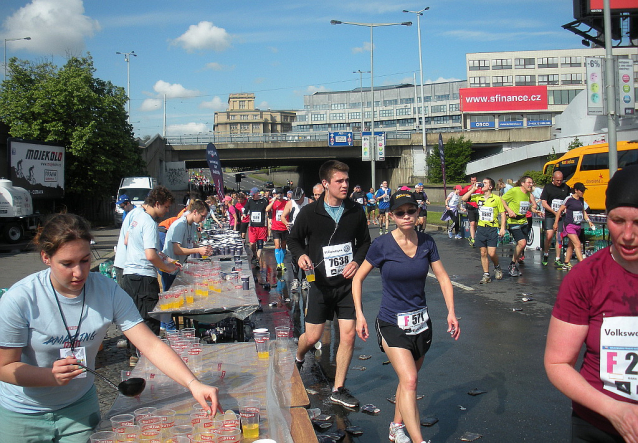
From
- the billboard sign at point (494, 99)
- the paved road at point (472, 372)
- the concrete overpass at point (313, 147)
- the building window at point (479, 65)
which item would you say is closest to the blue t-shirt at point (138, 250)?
the paved road at point (472, 372)

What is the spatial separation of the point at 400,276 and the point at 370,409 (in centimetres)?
160

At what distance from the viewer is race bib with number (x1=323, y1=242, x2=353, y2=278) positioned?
5775mm

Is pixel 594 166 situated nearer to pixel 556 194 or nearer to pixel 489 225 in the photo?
pixel 556 194

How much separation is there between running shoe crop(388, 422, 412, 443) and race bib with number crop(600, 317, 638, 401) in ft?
7.57

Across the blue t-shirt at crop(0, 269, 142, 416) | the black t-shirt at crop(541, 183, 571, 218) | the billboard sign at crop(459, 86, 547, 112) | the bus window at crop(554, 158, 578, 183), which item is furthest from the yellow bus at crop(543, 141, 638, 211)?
the billboard sign at crop(459, 86, 547, 112)

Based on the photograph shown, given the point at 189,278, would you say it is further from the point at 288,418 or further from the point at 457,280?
the point at 457,280

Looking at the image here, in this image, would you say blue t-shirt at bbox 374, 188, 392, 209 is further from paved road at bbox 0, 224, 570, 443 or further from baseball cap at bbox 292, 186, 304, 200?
paved road at bbox 0, 224, 570, 443

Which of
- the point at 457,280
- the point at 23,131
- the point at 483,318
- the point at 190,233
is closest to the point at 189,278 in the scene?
the point at 190,233

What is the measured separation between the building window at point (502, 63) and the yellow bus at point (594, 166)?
255 feet

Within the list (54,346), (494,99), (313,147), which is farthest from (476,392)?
(494,99)

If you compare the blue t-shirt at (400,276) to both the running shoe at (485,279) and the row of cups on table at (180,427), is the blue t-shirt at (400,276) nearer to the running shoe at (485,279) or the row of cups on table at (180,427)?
the row of cups on table at (180,427)

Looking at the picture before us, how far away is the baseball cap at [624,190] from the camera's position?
91.6 inches

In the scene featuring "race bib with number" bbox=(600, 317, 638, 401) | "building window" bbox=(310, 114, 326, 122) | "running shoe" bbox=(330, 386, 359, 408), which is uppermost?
"building window" bbox=(310, 114, 326, 122)

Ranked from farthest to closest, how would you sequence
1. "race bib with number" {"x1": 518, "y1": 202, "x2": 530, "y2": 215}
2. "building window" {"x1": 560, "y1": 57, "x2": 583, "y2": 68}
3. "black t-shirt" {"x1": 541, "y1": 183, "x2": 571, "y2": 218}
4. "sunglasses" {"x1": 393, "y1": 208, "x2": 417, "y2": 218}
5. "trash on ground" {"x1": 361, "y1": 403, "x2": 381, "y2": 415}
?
"building window" {"x1": 560, "y1": 57, "x2": 583, "y2": 68}
"black t-shirt" {"x1": 541, "y1": 183, "x2": 571, "y2": 218}
"race bib with number" {"x1": 518, "y1": 202, "x2": 530, "y2": 215}
"trash on ground" {"x1": 361, "y1": 403, "x2": 381, "y2": 415}
"sunglasses" {"x1": 393, "y1": 208, "x2": 417, "y2": 218}
